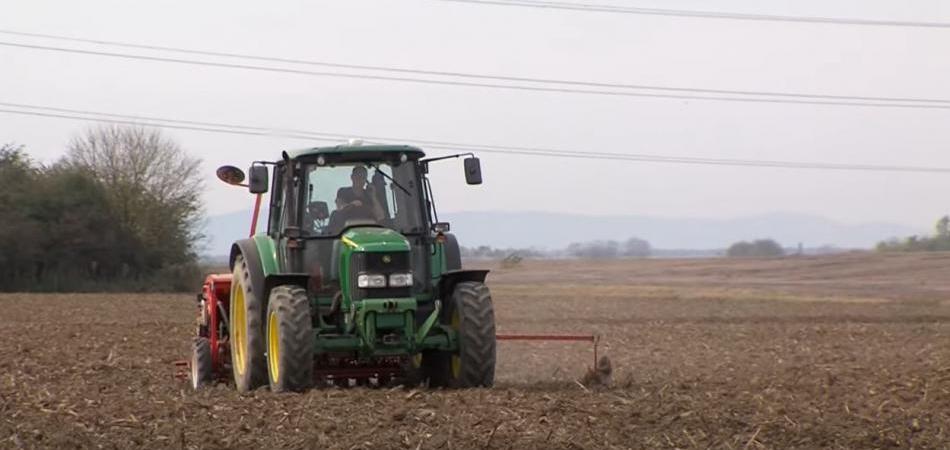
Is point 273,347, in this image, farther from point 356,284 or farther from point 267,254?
point 267,254

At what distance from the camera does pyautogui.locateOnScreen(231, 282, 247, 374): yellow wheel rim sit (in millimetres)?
12734

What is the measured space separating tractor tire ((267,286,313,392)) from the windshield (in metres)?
1.14

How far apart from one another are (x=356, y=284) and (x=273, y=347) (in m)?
0.95

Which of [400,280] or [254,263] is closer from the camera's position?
[400,280]

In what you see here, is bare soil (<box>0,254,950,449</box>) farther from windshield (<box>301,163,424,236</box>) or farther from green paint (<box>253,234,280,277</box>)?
windshield (<box>301,163,424,236</box>)

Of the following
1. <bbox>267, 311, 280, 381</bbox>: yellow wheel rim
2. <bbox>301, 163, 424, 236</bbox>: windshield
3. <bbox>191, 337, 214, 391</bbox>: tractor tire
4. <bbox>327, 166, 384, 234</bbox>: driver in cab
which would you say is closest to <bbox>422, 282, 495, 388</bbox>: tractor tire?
<bbox>301, 163, 424, 236</bbox>: windshield

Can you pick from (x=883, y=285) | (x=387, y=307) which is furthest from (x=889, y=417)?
(x=883, y=285)

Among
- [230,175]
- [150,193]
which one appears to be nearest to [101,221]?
[150,193]

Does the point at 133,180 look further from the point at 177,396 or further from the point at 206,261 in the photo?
the point at 177,396

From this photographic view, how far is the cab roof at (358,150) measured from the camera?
12.3m

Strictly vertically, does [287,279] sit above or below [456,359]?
above

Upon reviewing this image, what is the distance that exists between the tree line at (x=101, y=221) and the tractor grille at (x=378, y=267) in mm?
38725

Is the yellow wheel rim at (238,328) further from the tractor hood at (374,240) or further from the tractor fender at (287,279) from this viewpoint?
the tractor hood at (374,240)

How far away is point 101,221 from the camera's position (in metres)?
49.0
